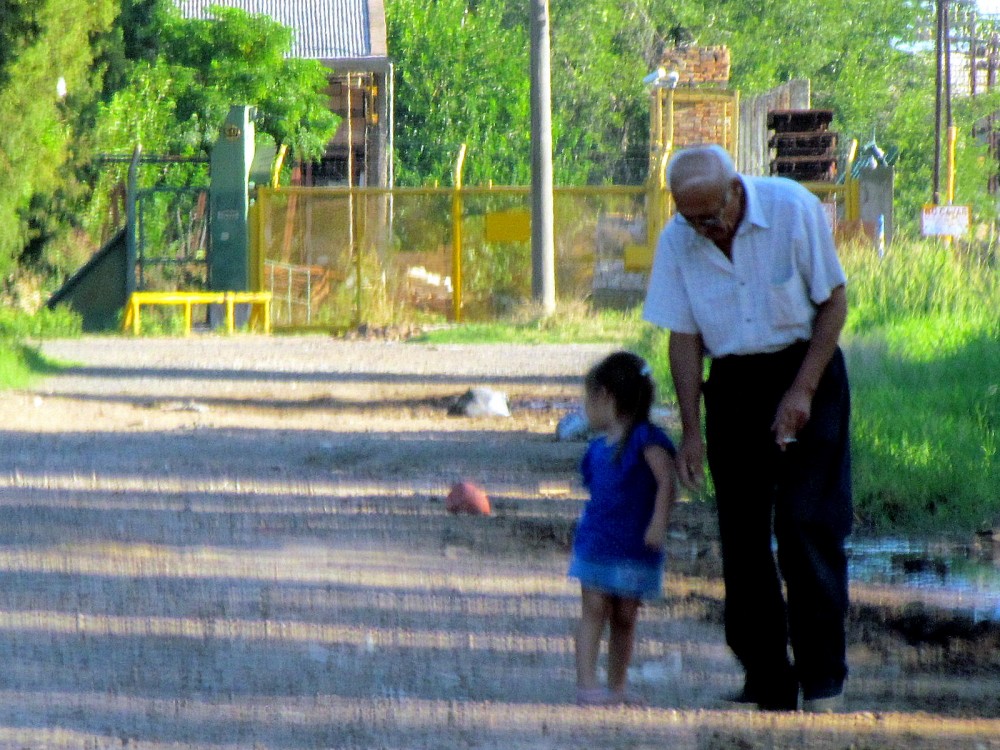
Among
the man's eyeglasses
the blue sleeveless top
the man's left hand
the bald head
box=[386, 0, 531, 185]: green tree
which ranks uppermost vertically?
box=[386, 0, 531, 185]: green tree

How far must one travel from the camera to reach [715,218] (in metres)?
3.88

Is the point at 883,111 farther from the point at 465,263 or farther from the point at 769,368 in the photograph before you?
the point at 769,368

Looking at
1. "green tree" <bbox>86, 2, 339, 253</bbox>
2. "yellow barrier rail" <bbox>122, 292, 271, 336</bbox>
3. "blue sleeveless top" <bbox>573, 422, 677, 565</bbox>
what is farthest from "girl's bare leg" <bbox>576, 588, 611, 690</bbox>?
"green tree" <bbox>86, 2, 339, 253</bbox>

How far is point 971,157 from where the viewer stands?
180 ft

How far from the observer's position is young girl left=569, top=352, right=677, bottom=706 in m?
4.05

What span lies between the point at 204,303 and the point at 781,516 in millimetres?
17036

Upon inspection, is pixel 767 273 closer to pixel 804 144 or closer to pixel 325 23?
pixel 804 144

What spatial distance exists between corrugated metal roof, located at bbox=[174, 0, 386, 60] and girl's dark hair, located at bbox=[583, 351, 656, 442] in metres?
32.6

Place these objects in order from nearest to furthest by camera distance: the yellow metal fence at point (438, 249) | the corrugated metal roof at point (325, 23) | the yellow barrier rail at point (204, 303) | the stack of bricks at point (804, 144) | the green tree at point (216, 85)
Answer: the yellow barrier rail at point (204, 303) < the yellow metal fence at point (438, 249) < the green tree at point (216, 85) < the stack of bricks at point (804, 144) < the corrugated metal roof at point (325, 23)

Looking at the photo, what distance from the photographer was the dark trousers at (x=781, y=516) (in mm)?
3922

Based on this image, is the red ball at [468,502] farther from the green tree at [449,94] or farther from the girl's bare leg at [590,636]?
the green tree at [449,94]

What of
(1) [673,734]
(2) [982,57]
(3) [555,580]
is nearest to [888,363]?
(3) [555,580]

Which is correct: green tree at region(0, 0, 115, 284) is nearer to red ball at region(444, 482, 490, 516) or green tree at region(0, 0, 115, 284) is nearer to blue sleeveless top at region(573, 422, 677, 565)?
red ball at region(444, 482, 490, 516)

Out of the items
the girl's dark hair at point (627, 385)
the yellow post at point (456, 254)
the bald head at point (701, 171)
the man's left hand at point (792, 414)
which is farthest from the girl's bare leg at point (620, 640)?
the yellow post at point (456, 254)
